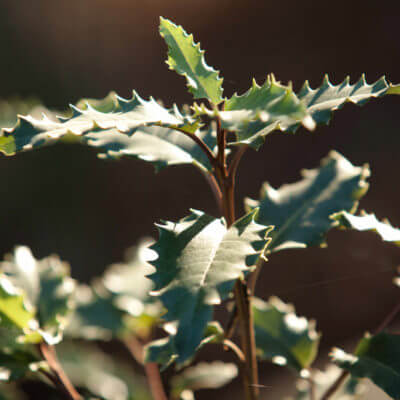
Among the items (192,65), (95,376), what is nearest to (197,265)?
(192,65)

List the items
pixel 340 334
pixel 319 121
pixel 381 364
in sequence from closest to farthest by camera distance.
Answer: pixel 319 121 < pixel 381 364 < pixel 340 334

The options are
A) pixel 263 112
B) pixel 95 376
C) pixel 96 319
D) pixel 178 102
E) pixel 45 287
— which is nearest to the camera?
pixel 263 112

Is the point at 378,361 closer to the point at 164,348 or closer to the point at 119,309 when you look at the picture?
the point at 164,348

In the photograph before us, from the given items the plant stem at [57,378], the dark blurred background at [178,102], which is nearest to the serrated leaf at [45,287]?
the plant stem at [57,378]

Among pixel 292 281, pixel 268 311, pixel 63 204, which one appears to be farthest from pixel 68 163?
pixel 268 311

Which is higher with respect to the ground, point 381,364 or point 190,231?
point 190,231

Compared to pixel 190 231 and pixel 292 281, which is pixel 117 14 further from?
pixel 190 231
